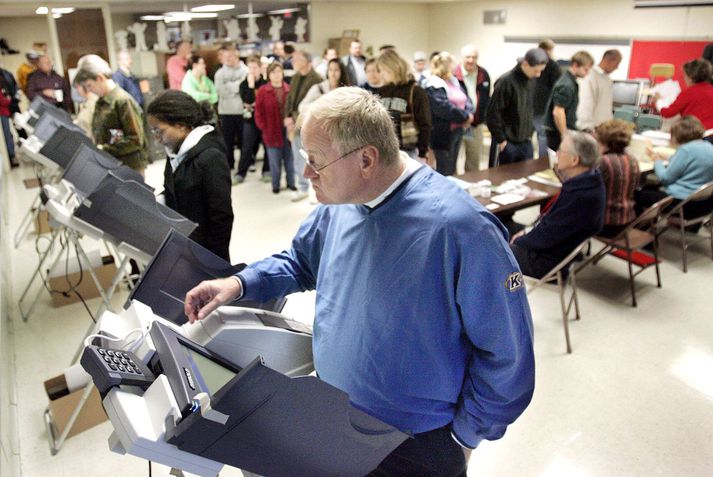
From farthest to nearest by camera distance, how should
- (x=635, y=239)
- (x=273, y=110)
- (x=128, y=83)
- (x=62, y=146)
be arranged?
(x=128, y=83)
(x=273, y=110)
(x=635, y=239)
(x=62, y=146)

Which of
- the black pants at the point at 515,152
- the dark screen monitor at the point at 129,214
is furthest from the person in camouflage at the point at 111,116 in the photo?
the black pants at the point at 515,152

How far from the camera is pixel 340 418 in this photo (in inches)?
42.1

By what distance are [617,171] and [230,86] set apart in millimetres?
4775

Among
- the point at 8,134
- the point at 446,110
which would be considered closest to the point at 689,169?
the point at 446,110

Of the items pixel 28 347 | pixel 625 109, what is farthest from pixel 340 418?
pixel 625 109

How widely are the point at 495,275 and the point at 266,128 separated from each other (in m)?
5.08

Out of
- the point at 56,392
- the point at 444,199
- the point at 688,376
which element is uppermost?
the point at 444,199

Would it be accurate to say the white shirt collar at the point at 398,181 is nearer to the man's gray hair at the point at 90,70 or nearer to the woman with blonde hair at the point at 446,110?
the man's gray hair at the point at 90,70

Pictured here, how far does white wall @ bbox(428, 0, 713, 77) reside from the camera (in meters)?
6.96

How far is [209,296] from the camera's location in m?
1.45

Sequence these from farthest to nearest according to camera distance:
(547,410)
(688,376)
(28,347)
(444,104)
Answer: (444,104) < (28,347) < (688,376) < (547,410)

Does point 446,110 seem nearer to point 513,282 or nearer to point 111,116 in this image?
point 111,116

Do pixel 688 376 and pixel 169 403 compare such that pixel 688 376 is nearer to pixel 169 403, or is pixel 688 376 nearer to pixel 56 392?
pixel 169 403

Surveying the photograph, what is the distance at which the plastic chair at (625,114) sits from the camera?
6180 mm
